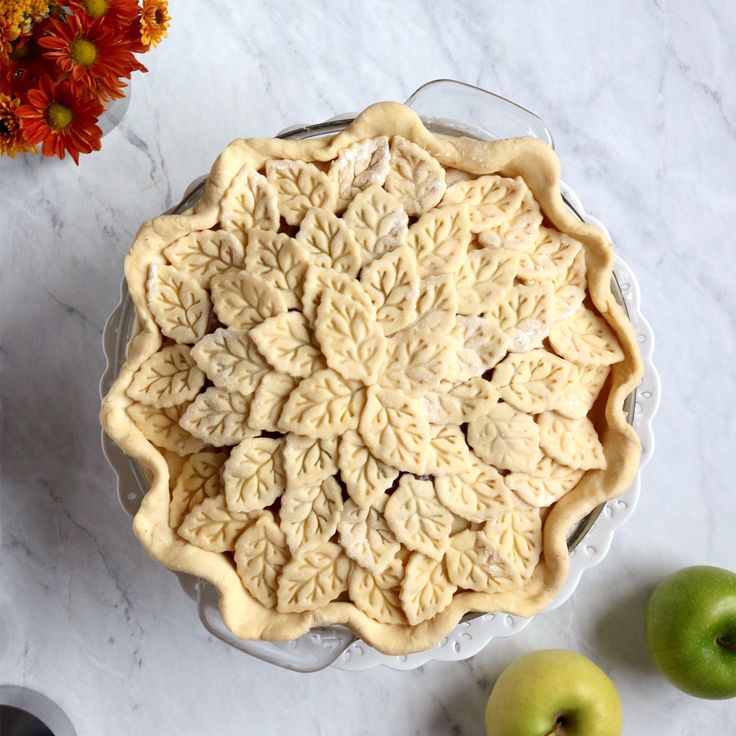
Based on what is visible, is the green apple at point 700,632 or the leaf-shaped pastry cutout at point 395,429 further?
the green apple at point 700,632

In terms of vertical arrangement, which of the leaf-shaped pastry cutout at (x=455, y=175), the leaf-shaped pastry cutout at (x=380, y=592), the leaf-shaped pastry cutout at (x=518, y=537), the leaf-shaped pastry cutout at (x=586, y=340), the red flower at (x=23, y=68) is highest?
the red flower at (x=23, y=68)

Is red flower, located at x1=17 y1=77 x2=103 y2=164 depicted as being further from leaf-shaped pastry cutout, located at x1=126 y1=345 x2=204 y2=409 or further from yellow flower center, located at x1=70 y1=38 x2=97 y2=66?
leaf-shaped pastry cutout, located at x1=126 y1=345 x2=204 y2=409

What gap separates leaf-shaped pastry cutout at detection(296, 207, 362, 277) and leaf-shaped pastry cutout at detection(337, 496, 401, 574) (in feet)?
0.96

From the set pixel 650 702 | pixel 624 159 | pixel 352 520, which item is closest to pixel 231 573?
pixel 352 520

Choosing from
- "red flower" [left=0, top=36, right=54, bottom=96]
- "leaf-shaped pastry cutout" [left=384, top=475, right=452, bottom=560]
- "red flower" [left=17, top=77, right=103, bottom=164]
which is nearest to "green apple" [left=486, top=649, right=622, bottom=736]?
"leaf-shaped pastry cutout" [left=384, top=475, right=452, bottom=560]

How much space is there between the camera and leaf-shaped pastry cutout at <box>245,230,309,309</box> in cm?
101

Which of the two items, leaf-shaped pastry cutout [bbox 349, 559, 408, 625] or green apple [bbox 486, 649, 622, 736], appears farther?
green apple [bbox 486, 649, 622, 736]

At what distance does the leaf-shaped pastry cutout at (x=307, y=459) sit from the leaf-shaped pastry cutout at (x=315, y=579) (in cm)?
10

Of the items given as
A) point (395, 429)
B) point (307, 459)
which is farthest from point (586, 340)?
point (307, 459)

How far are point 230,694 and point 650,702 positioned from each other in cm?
71

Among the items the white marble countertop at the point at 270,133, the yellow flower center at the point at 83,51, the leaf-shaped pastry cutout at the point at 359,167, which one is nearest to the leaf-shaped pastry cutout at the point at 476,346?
the leaf-shaped pastry cutout at the point at 359,167

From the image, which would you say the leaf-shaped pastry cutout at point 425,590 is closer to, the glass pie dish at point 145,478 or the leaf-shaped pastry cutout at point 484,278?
the glass pie dish at point 145,478

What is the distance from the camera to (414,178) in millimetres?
1068

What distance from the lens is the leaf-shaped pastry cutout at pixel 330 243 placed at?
102cm
